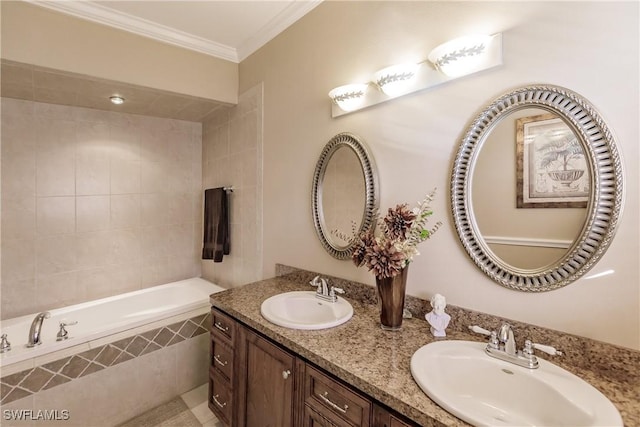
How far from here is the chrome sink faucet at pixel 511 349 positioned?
95cm

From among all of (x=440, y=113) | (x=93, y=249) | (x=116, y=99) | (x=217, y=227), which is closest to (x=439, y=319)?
(x=440, y=113)

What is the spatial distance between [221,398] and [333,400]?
1045 millimetres

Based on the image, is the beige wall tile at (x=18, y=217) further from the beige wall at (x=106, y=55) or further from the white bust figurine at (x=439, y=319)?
the white bust figurine at (x=439, y=319)

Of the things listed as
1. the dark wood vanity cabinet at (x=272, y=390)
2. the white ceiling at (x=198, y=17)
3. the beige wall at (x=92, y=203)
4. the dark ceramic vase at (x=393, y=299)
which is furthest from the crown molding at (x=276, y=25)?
the dark wood vanity cabinet at (x=272, y=390)

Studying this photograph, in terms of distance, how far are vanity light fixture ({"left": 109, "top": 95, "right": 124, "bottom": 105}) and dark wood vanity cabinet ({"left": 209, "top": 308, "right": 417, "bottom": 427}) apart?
1.90 metres

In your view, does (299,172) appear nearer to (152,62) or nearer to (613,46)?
(152,62)

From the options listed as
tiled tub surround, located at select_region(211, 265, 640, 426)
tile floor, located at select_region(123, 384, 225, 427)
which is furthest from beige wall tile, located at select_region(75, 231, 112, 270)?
tiled tub surround, located at select_region(211, 265, 640, 426)

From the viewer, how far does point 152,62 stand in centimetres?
218

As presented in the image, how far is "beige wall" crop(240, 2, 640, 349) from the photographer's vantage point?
2.96 feet

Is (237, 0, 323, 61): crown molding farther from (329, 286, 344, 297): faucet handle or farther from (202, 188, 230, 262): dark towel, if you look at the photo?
(329, 286, 344, 297): faucet handle

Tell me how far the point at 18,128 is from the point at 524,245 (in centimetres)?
346

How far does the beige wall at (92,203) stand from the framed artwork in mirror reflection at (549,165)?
9.98ft

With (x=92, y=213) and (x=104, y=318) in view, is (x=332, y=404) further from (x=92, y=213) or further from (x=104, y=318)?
(x=92, y=213)

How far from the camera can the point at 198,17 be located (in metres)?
2.05
